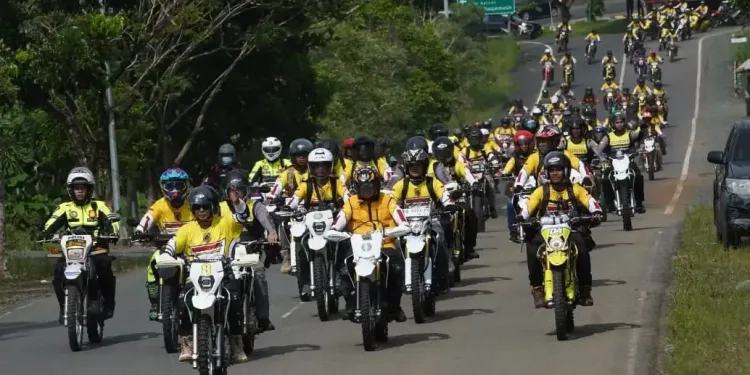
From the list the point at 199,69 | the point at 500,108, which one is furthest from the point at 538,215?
the point at 500,108

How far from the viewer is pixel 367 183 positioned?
53.0 ft

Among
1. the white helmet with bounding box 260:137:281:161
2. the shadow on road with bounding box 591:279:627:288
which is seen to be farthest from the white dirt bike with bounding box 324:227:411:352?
the white helmet with bounding box 260:137:281:161

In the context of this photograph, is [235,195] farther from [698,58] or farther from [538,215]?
[698,58]

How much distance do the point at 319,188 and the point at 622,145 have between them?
39.6ft

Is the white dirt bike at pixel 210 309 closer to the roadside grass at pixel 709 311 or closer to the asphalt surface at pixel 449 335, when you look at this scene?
the asphalt surface at pixel 449 335

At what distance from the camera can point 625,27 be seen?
9181 centimetres

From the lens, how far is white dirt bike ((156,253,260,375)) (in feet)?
42.2

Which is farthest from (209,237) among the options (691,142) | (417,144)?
(691,142)

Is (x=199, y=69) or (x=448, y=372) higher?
(x=199, y=69)

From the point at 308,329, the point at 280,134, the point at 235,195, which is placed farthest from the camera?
the point at 280,134

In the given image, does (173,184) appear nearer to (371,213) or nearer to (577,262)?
(371,213)

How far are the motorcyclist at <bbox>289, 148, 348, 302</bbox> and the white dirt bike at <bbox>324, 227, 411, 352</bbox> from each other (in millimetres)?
3659

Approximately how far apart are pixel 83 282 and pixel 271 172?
841cm

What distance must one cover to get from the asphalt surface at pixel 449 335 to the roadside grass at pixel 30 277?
1.04m
